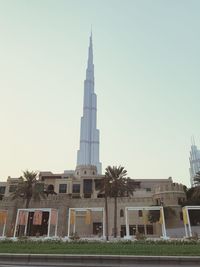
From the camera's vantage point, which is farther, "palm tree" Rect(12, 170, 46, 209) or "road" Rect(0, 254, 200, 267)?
"palm tree" Rect(12, 170, 46, 209)

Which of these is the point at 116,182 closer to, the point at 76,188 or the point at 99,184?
the point at 99,184

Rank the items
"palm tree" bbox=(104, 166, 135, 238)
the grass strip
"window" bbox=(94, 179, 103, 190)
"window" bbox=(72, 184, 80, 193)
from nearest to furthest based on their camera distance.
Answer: the grass strip < "palm tree" bbox=(104, 166, 135, 238) < "window" bbox=(94, 179, 103, 190) < "window" bbox=(72, 184, 80, 193)

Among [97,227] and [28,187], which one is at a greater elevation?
[28,187]

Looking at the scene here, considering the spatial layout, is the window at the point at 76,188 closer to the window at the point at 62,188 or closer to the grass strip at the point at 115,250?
the window at the point at 62,188

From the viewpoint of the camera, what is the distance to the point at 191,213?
212 feet

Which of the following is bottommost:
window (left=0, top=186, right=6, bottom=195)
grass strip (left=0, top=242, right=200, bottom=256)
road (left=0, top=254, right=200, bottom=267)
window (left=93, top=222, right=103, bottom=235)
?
road (left=0, top=254, right=200, bottom=267)

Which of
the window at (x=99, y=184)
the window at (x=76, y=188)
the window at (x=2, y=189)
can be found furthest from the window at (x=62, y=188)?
the window at (x=2, y=189)

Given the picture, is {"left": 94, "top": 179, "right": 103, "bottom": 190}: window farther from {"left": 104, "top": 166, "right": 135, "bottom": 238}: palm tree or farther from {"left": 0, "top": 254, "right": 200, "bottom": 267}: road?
{"left": 0, "top": 254, "right": 200, "bottom": 267}: road

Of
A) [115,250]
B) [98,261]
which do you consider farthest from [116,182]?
[98,261]

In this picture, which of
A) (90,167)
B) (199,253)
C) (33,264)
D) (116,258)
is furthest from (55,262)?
(90,167)

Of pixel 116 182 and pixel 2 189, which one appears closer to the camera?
pixel 116 182

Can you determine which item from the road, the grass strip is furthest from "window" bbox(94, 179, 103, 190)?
the road

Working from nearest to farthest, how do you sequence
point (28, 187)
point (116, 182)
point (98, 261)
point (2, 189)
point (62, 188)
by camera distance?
point (98, 261)
point (116, 182)
point (28, 187)
point (62, 188)
point (2, 189)

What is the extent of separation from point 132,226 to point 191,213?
14.1m
